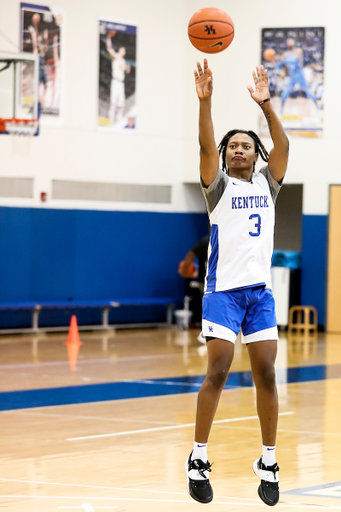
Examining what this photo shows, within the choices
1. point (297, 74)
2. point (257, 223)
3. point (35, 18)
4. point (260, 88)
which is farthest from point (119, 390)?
point (297, 74)

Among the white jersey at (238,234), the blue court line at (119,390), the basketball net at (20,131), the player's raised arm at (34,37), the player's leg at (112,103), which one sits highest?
the player's raised arm at (34,37)

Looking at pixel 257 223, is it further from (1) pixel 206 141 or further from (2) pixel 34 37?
(2) pixel 34 37

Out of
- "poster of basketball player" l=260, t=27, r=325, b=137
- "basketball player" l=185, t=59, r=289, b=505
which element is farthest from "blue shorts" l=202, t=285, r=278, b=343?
"poster of basketball player" l=260, t=27, r=325, b=137

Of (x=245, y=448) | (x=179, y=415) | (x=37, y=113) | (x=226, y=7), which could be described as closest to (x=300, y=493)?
(x=245, y=448)

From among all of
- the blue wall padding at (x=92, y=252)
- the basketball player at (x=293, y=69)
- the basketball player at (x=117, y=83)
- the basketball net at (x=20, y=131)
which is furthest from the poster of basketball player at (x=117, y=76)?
the basketball player at (x=293, y=69)

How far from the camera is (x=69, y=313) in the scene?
669 inches

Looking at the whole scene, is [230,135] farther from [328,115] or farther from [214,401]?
[328,115]

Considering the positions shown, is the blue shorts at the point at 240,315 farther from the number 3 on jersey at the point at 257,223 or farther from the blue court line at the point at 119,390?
the blue court line at the point at 119,390

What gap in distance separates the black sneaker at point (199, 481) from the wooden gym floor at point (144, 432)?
46cm

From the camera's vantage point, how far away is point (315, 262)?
690 inches

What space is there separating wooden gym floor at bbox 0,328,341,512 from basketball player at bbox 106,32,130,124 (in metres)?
5.69

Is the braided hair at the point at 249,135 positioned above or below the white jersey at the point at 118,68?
below

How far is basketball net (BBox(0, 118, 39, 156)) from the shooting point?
1499 cm

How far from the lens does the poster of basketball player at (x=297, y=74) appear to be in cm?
1727
